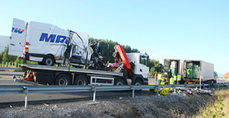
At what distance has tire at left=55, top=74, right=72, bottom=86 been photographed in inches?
372

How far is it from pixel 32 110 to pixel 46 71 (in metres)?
4.44

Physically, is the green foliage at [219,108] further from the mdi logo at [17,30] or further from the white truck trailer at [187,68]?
the white truck trailer at [187,68]

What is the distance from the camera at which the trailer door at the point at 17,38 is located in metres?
8.73

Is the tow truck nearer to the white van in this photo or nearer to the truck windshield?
the truck windshield

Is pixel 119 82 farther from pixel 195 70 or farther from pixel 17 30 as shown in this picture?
Answer: pixel 195 70

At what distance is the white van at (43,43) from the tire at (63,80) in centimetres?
115

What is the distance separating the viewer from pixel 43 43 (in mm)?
9734

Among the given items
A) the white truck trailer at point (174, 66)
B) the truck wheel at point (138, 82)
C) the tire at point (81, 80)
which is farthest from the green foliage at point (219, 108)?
the white truck trailer at point (174, 66)

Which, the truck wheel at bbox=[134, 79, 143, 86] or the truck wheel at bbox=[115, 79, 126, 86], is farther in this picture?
the truck wheel at bbox=[134, 79, 143, 86]

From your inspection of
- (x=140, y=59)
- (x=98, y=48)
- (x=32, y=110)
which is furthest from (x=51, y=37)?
(x=140, y=59)

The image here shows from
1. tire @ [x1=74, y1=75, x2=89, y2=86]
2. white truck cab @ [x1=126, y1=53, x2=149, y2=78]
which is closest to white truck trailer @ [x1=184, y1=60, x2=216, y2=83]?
white truck cab @ [x1=126, y1=53, x2=149, y2=78]

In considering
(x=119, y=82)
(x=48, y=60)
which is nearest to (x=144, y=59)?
(x=119, y=82)

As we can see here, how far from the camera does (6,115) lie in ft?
14.5

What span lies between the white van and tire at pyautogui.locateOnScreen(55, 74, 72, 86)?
45.3 inches
